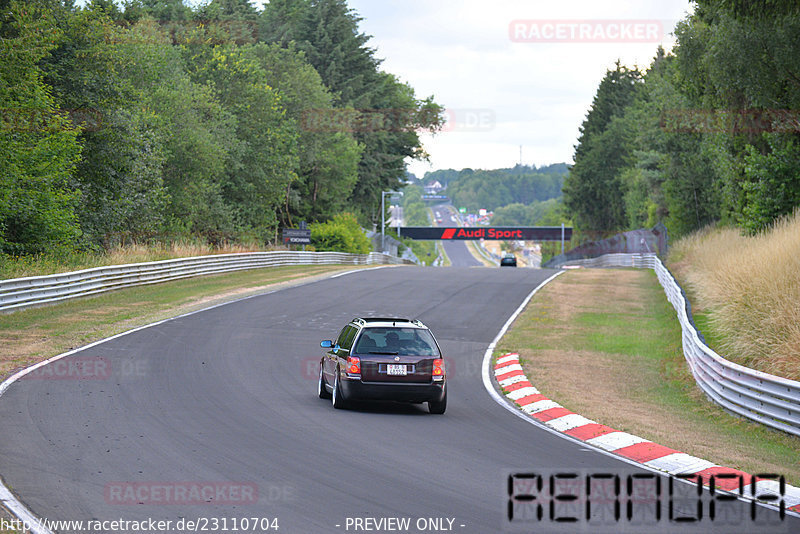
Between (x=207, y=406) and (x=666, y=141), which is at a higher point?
(x=666, y=141)

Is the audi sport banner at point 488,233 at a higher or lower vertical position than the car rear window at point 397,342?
lower

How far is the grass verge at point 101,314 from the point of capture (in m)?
18.9

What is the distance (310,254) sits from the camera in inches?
2288

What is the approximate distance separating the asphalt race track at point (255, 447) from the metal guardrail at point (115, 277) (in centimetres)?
646

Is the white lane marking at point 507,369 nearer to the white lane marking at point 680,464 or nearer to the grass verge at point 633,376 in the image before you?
the grass verge at point 633,376

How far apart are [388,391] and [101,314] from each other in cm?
1452

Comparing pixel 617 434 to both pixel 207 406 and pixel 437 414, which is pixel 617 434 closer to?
pixel 437 414

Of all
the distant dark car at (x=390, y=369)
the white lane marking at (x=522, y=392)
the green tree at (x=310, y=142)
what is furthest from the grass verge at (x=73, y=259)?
the green tree at (x=310, y=142)

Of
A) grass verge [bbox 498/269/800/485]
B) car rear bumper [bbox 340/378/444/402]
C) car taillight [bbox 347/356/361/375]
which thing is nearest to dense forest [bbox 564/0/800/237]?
grass verge [bbox 498/269/800/485]

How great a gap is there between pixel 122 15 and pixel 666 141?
1671 inches

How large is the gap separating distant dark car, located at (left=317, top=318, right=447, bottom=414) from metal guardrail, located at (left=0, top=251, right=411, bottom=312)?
1407 centimetres

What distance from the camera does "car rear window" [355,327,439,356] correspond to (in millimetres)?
13422

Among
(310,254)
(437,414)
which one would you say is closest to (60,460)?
(437,414)

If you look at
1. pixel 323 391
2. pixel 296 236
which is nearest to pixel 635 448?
pixel 323 391
